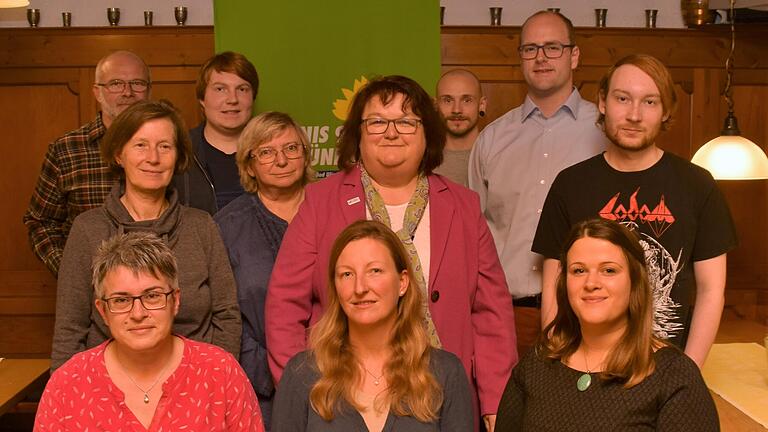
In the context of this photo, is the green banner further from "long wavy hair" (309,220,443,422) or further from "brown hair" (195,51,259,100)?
"long wavy hair" (309,220,443,422)

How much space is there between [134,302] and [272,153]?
0.94m

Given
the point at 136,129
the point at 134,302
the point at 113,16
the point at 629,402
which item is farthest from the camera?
the point at 113,16

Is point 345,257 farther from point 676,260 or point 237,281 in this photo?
point 676,260

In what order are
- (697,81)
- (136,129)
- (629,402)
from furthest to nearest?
(697,81) → (136,129) → (629,402)

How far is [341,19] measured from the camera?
13.6 feet

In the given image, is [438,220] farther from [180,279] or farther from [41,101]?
[41,101]

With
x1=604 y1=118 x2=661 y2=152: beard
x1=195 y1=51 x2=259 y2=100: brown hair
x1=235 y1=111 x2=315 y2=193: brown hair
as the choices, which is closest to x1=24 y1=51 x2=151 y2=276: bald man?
x1=195 y1=51 x2=259 y2=100: brown hair

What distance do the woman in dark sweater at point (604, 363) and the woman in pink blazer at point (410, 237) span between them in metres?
0.39

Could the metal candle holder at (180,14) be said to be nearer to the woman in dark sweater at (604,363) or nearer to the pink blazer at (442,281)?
the pink blazer at (442,281)

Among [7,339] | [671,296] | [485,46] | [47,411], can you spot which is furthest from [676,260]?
[7,339]

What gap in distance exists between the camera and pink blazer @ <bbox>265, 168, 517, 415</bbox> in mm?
2734

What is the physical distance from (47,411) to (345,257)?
80cm

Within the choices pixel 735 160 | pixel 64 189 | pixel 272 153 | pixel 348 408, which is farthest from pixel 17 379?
pixel 735 160

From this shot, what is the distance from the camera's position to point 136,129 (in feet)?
9.27
